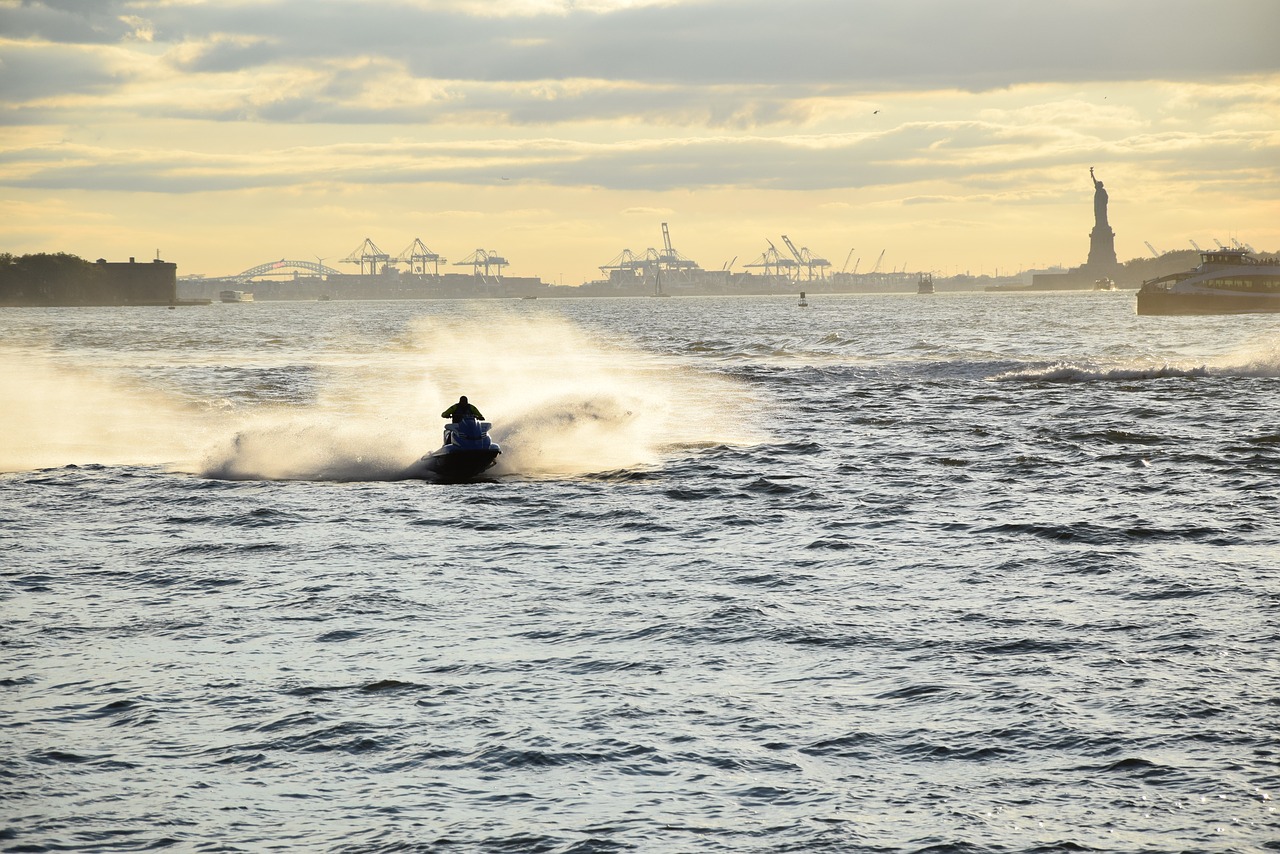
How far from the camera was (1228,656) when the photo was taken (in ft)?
49.7

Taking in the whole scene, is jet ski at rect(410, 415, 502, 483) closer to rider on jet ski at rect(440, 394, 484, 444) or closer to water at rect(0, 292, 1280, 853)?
rider on jet ski at rect(440, 394, 484, 444)

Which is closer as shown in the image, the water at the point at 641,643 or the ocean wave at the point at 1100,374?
the water at the point at 641,643

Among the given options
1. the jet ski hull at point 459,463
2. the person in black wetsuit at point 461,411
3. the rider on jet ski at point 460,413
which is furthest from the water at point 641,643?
the person in black wetsuit at point 461,411

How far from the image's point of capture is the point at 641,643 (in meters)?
16.1

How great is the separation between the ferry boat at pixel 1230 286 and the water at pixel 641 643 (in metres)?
122

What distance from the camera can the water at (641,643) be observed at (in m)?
10.9

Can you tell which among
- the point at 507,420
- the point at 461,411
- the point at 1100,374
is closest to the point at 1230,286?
the point at 1100,374

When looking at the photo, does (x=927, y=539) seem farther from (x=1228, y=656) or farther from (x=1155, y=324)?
(x=1155, y=324)

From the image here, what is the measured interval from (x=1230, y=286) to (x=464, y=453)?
14090 centimetres

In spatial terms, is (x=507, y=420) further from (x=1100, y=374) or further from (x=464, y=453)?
(x=1100, y=374)

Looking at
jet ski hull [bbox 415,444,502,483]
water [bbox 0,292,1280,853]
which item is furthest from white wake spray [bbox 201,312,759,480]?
jet ski hull [bbox 415,444,502,483]

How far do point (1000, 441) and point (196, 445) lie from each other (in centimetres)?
2441

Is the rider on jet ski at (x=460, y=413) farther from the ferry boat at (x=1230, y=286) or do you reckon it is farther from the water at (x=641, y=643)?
the ferry boat at (x=1230, y=286)

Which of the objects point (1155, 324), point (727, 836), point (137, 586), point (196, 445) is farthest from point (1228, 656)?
point (1155, 324)
